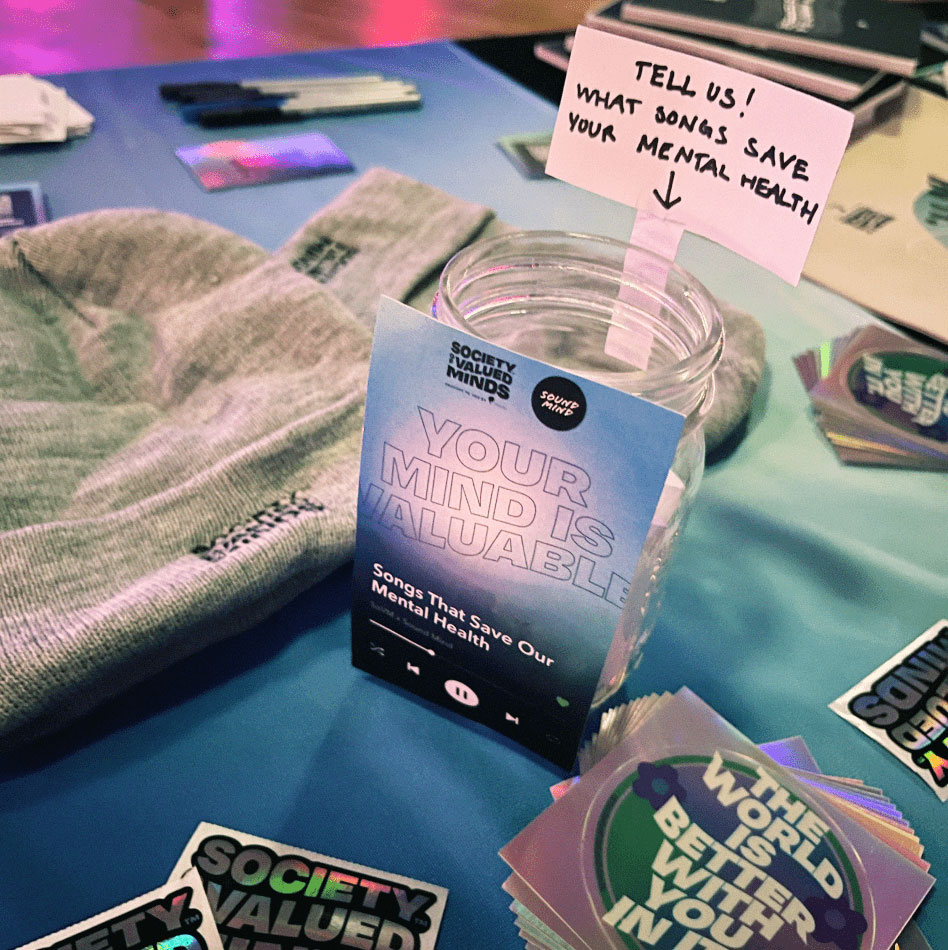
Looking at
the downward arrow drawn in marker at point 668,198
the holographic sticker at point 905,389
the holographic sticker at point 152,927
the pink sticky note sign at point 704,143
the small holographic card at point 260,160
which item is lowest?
the holographic sticker at point 152,927

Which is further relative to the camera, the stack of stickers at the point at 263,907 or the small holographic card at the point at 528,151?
the small holographic card at the point at 528,151

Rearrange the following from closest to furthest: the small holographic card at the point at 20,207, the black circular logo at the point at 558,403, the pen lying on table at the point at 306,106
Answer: the black circular logo at the point at 558,403 → the small holographic card at the point at 20,207 → the pen lying on table at the point at 306,106

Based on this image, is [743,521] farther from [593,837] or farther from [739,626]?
[593,837]

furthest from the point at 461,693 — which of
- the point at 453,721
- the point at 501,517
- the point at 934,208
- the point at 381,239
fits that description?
the point at 934,208

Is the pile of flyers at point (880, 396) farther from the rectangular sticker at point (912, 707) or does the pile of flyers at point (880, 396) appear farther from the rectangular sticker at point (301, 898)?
the rectangular sticker at point (301, 898)

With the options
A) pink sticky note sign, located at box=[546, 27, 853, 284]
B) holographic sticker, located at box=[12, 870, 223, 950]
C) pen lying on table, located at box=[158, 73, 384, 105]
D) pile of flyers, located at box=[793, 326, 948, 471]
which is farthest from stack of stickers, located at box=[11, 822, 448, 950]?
pen lying on table, located at box=[158, 73, 384, 105]

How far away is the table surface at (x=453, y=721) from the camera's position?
42cm

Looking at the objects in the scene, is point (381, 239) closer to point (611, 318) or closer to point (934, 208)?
point (611, 318)

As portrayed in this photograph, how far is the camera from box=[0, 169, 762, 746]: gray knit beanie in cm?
45

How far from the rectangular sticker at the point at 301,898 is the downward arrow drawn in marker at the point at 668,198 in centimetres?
33

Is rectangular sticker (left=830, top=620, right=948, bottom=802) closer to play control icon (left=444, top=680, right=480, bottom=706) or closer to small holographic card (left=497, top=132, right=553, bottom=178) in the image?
play control icon (left=444, top=680, right=480, bottom=706)

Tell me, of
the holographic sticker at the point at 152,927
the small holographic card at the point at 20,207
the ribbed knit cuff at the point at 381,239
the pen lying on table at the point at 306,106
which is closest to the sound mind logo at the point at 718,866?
the holographic sticker at the point at 152,927

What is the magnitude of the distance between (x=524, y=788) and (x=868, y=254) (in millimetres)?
712

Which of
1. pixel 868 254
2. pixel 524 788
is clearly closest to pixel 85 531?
pixel 524 788
